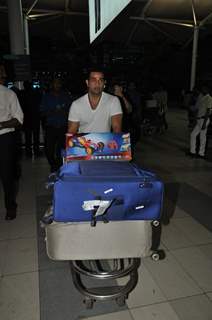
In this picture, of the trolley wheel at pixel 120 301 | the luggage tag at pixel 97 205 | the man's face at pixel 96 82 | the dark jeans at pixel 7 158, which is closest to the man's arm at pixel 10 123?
the dark jeans at pixel 7 158

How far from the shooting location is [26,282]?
7.48ft

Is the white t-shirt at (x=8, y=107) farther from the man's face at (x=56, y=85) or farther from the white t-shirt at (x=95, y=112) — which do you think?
the man's face at (x=56, y=85)

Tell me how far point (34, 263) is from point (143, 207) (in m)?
1.30

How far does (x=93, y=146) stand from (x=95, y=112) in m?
0.35

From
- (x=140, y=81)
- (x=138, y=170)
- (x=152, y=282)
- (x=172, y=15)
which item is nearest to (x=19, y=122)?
(x=138, y=170)

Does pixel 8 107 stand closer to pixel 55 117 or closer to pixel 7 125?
pixel 7 125

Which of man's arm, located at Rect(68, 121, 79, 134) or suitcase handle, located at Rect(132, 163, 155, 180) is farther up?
man's arm, located at Rect(68, 121, 79, 134)

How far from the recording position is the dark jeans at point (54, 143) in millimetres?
4898

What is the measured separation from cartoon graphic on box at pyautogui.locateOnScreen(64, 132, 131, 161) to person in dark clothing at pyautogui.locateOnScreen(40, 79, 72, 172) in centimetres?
255

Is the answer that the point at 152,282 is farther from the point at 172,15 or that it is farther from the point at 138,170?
the point at 172,15

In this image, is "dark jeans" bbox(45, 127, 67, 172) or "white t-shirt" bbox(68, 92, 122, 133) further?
"dark jeans" bbox(45, 127, 67, 172)

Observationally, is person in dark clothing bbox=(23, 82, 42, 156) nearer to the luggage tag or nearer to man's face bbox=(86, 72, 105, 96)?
man's face bbox=(86, 72, 105, 96)

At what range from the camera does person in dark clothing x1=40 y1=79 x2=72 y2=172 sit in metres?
4.81

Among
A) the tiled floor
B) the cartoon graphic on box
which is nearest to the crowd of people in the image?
the cartoon graphic on box
